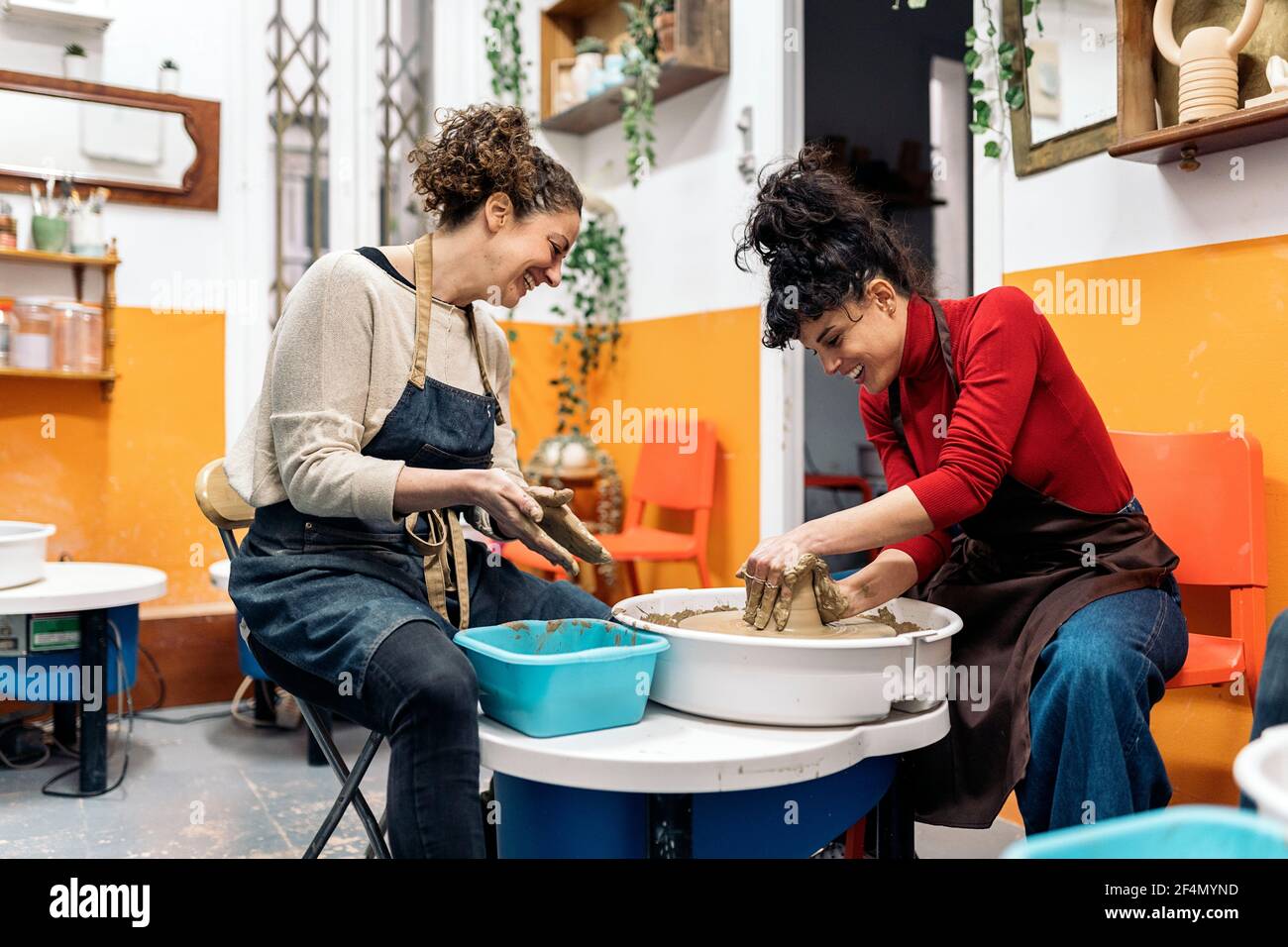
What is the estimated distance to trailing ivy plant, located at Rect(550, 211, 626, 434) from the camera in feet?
14.0

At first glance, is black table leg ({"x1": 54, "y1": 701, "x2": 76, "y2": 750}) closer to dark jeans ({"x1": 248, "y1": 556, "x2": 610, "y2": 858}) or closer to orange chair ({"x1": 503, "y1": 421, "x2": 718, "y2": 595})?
orange chair ({"x1": 503, "y1": 421, "x2": 718, "y2": 595})

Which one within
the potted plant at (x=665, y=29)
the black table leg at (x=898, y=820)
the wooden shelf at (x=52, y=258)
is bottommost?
the black table leg at (x=898, y=820)

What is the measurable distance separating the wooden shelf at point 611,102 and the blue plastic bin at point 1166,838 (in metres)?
3.24

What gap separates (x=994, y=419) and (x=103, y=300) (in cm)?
325

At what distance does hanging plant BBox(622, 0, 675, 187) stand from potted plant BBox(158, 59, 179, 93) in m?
1.64

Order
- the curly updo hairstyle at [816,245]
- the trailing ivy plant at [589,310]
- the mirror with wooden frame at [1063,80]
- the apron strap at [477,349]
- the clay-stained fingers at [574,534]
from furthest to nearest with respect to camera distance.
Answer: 1. the trailing ivy plant at [589,310]
2. the mirror with wooden frame at [1063,80]
3. the apron strap at [477,349]
4. the curly updo hairstyle at [816,245]
5. the clay-stained fingers at [574,534]

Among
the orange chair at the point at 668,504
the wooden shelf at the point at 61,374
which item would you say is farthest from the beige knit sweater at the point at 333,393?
the wooden shelf at the point at 61,374

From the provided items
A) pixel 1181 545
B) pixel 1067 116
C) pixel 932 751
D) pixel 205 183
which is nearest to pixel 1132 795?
pixel 932 751

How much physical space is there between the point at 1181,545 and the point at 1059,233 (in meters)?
0.83

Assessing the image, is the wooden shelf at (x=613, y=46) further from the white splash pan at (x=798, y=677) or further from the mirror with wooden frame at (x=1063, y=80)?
the white splash pan at (x=798, y=677)

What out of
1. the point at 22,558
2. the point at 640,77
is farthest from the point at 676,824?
the point at 640,77

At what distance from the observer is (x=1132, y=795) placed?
5.05 feet

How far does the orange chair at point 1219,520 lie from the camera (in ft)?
6.64

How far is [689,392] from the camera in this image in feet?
13.0
